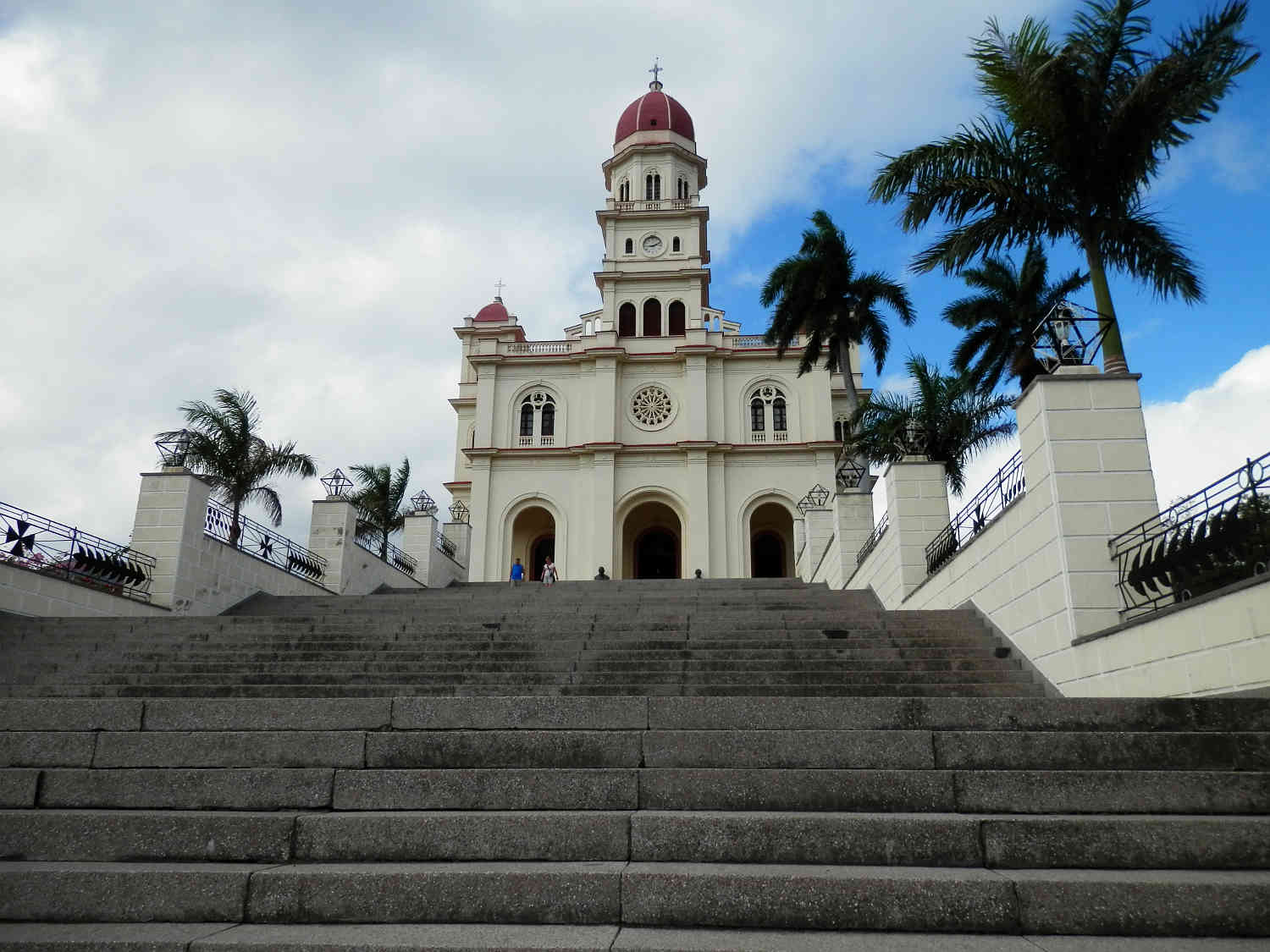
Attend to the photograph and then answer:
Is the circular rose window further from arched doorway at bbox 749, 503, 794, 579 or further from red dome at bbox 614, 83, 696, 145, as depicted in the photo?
red dome at bbox 614, 83, 696, 145

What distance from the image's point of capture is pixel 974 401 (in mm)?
20406

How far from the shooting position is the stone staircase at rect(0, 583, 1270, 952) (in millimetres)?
3299

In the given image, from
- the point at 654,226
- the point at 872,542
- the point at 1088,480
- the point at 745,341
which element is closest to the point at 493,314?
the point at 654,226

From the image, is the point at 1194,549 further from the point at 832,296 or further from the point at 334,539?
the point at 832,296

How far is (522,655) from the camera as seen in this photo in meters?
8.23

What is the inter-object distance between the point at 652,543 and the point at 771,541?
496 centimetres

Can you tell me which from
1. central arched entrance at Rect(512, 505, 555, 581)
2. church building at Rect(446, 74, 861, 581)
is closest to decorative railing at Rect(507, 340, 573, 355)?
church building at Rect(446, 74, 861, 581)

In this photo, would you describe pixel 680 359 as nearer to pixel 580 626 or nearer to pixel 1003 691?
pixel 580 626

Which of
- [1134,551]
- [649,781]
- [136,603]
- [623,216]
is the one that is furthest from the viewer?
[623,216]

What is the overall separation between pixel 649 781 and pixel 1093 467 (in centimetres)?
503

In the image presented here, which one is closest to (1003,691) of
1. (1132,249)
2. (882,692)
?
(882,692)

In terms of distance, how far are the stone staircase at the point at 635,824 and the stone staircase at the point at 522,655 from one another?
6.36 ft

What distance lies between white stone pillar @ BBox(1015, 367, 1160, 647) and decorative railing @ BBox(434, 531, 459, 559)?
16.6 m

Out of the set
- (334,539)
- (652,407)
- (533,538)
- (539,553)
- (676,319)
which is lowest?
(334,539)
